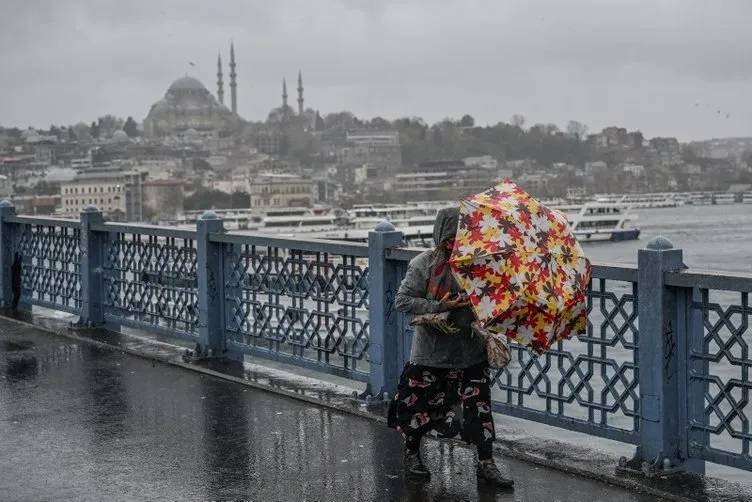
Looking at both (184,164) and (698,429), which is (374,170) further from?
(698,429)

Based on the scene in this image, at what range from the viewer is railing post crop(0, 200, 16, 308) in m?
12.2

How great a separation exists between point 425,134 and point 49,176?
2116 inches

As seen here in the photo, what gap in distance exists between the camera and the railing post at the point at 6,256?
1219 cm

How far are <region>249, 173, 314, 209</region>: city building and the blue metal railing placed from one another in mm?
127658

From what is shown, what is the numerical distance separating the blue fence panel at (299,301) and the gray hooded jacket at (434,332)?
61.8 inches

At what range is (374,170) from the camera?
167m

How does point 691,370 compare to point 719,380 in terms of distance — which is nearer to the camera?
point 719,380

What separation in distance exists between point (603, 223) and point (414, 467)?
108 metres

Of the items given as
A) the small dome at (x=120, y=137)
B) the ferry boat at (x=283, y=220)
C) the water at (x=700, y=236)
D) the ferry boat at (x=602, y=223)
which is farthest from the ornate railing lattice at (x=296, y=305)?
the small dome at (x=120, y=137)

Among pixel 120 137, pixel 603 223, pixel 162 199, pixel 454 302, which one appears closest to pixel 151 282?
pixel 454 302

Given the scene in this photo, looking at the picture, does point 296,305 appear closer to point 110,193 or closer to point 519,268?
point 519,268

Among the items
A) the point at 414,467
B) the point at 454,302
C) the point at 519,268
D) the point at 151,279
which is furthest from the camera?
the point at 151,279

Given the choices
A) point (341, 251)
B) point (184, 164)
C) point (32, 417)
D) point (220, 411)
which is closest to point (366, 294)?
point (341, 251)

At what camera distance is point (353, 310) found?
713cm
